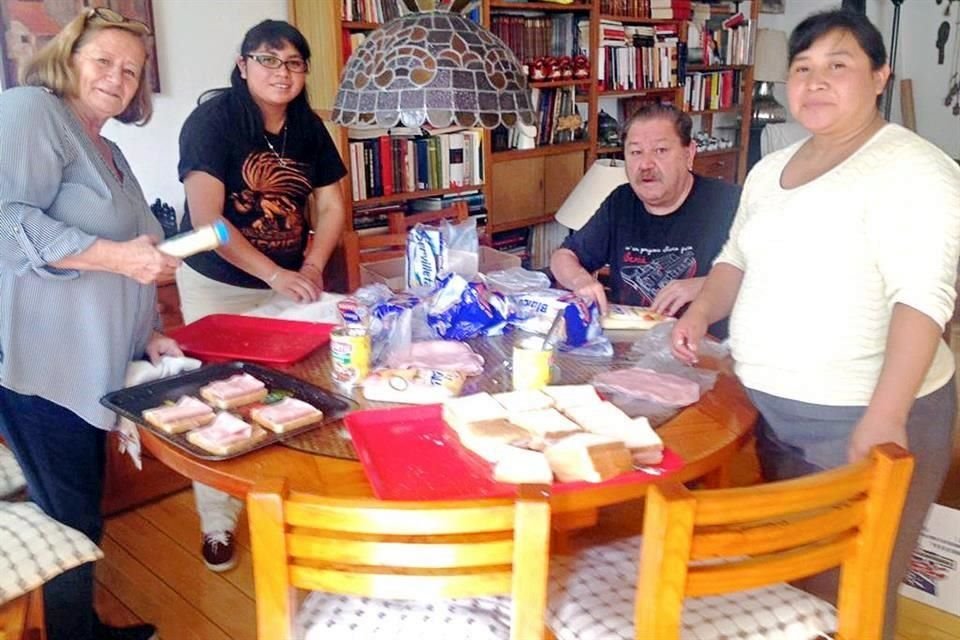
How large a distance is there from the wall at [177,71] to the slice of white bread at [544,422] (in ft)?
6.88

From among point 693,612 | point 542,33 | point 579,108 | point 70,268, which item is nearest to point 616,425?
point 693,612

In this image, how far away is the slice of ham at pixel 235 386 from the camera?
1.48 meters

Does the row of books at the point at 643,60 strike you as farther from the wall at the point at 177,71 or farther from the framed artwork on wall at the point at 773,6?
the wall at the point at 177,71

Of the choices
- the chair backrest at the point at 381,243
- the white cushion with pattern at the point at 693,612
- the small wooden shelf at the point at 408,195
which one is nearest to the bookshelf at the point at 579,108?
the small wooden shelf at the point at 408,195

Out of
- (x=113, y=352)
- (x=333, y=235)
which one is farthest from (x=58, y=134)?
(x=333, y=235)

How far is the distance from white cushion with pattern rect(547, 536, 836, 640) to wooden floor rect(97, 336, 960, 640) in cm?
90

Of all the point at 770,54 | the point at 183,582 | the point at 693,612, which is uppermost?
the point at 770,54

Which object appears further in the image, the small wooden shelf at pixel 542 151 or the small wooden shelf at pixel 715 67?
the small wooden shelf at pixel 715 67

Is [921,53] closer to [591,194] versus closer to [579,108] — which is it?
[579,108]

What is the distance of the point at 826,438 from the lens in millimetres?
1453

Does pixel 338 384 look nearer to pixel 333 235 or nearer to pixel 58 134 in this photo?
pixel 58 134

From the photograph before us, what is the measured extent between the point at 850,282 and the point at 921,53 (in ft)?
16.7

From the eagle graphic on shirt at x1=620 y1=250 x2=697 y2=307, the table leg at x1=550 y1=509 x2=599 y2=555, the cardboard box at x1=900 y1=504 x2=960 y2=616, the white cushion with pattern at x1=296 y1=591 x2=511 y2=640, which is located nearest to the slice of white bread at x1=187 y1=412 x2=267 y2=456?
the white cushion with pattern at x1=296 y1=591 x2=511 y2=640

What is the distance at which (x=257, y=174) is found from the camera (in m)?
2.24
